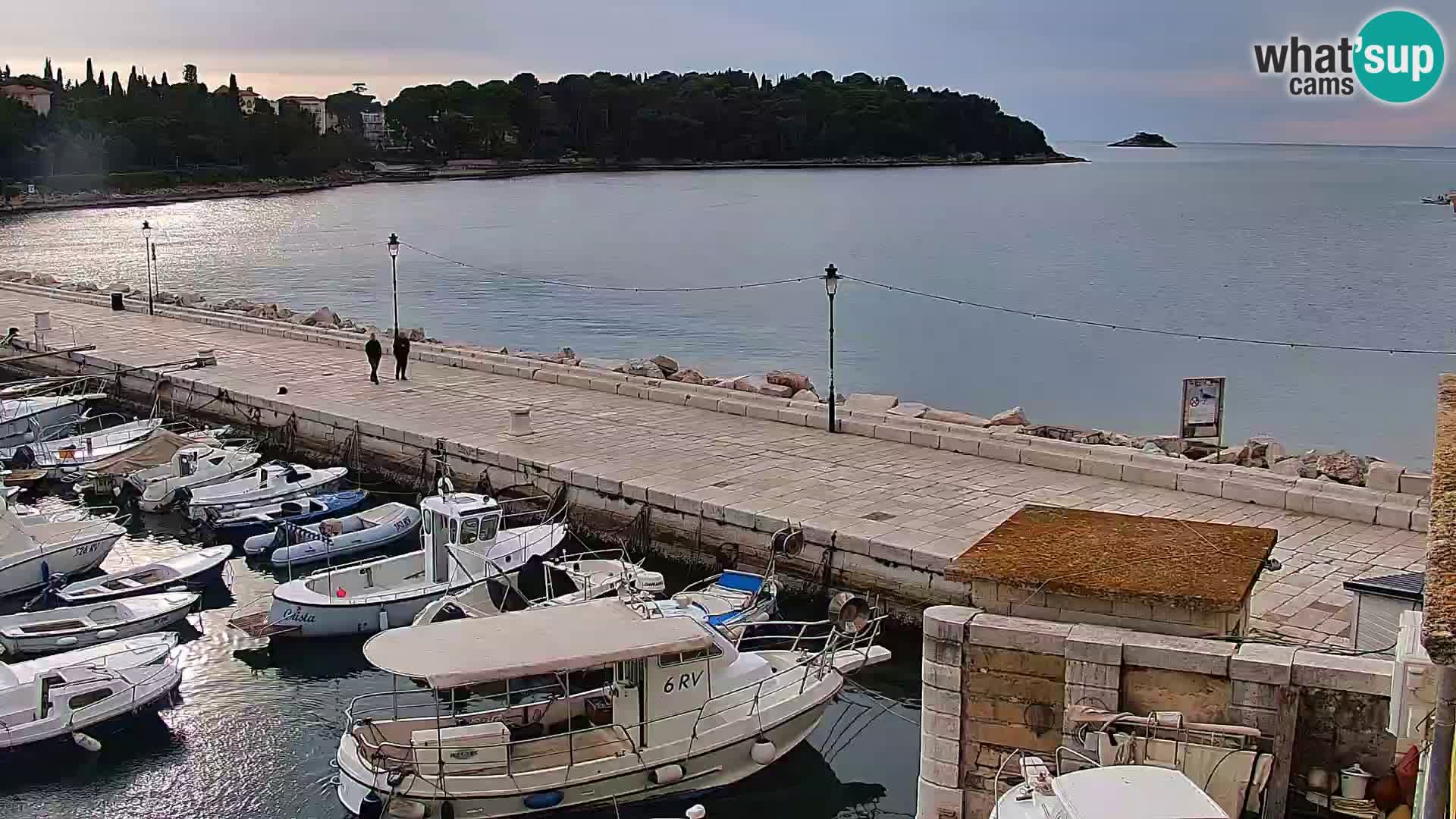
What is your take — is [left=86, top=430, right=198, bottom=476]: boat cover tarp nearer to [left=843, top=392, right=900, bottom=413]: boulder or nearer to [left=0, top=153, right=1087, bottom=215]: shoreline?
[left=843, top=392, right=900, bottom=413]: boulder

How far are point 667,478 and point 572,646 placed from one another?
6759 millimetres

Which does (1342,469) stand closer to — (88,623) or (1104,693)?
(1104,693)

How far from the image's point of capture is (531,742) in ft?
37.6

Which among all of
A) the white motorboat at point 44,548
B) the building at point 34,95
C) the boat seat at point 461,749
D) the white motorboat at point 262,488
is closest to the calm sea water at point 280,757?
the boat seat at point 461,749

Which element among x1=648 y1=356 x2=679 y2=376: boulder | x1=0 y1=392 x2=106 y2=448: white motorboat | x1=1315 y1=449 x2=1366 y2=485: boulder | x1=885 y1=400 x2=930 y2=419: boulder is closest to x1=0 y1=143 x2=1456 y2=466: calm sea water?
x1=648 y1=356 x2=679 y2=376: boulder

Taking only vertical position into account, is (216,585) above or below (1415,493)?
below

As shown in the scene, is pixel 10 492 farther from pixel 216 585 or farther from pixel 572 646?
pixel 572 646

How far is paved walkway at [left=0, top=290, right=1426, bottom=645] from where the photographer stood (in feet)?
45.5

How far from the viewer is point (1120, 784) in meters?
7.37

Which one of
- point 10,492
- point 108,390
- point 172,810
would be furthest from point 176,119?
point 172,810

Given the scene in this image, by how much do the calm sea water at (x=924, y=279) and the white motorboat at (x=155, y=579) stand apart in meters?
22.0

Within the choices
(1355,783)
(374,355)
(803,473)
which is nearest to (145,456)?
(374,355)

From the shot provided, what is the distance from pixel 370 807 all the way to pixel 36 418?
15598 mm

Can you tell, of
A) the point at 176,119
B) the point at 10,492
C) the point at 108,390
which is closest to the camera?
the point at 10,492
